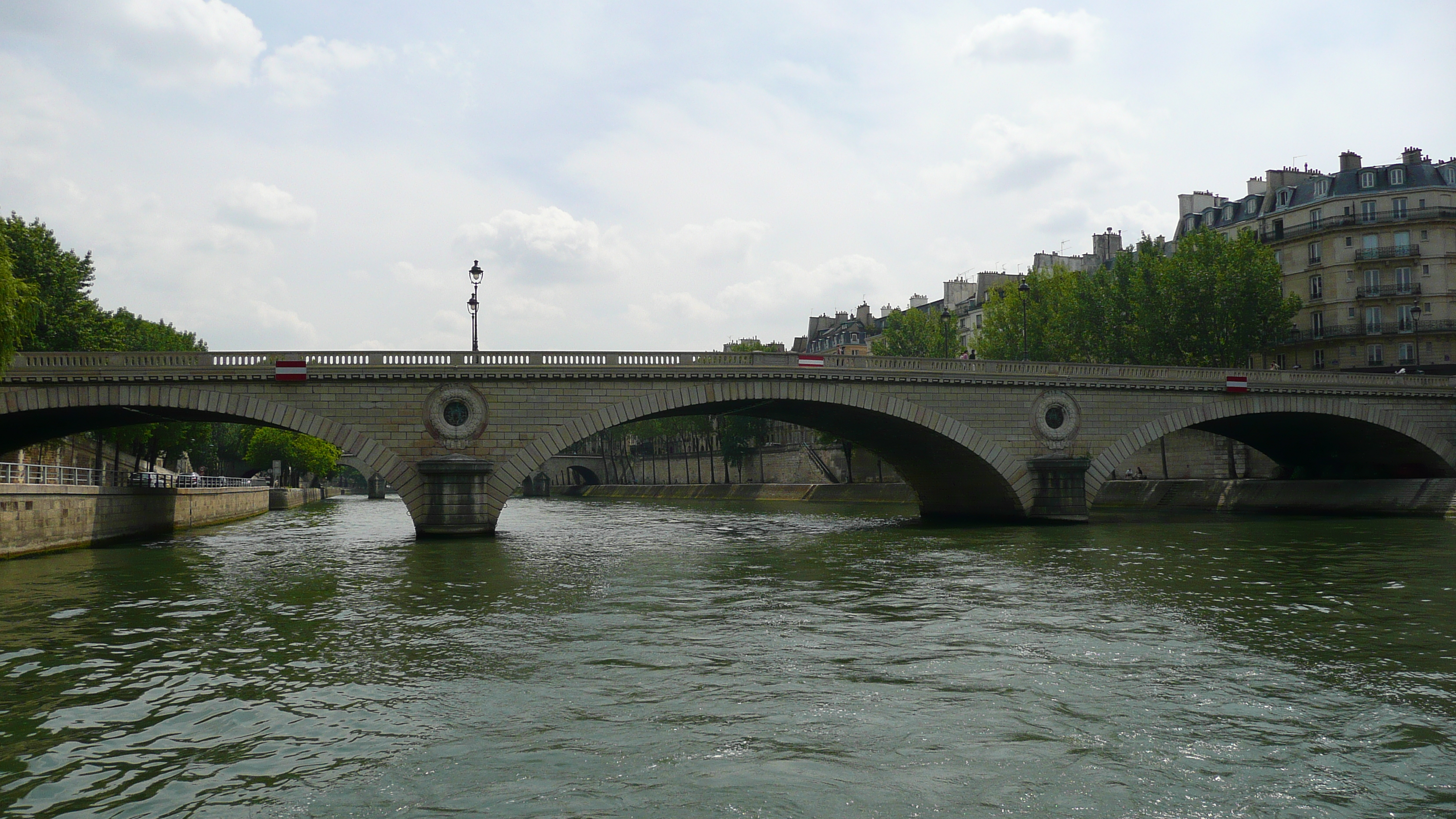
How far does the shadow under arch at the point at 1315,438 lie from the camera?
4375cm

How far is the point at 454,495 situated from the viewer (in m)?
34.9

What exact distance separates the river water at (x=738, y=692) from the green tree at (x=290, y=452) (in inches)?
3199

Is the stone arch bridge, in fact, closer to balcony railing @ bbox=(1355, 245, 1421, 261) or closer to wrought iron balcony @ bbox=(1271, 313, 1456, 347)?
wrought iron balcony @ bbox=(1271, 313, 1456, 347)

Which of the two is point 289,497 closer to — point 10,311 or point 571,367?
point 571,367

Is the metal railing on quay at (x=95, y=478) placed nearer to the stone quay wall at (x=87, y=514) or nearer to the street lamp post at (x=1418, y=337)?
the stone quay wall at (x=87, y=514)

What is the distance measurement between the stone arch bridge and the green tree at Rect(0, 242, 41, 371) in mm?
5378

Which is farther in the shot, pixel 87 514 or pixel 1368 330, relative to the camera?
pixel 1368 330

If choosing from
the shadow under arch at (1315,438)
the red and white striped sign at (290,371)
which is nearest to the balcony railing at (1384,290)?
the shadow under arch at (1315,438)

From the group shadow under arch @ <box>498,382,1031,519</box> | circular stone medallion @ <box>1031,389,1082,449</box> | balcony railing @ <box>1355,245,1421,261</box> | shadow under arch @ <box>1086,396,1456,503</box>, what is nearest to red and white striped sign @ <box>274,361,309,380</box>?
shadow under arch @ <box>498,382,1031,519</box>

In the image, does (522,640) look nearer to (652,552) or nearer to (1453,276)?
(652,552)

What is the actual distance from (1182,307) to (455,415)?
1647 inches

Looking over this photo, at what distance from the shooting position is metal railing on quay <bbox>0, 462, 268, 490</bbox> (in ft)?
105

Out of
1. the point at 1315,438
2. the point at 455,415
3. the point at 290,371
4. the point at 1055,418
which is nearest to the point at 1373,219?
the point at 1315,438

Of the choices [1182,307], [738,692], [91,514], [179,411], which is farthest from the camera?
[1182,307]
